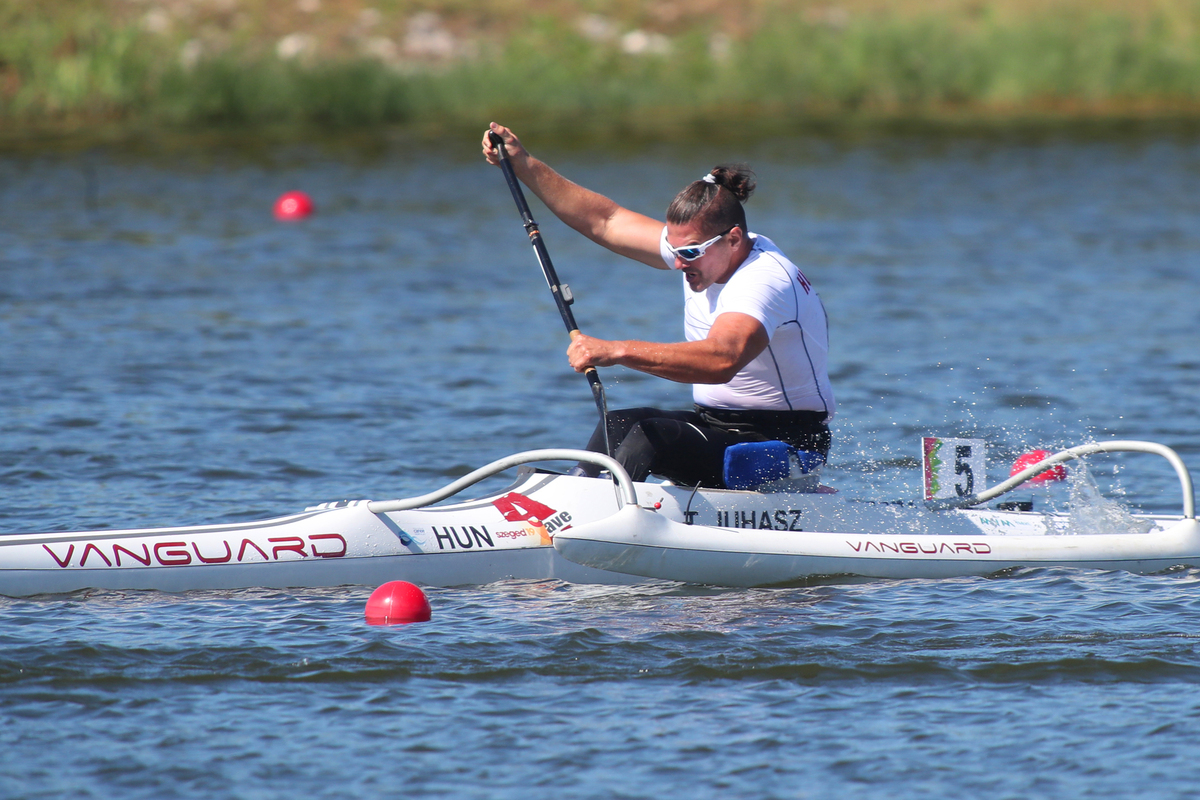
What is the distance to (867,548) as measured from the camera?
5895mm

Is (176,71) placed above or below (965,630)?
above

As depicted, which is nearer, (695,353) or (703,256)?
(695,353)

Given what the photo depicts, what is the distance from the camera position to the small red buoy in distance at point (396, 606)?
5.48 metres

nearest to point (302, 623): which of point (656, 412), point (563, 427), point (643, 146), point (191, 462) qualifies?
point (656, 412)

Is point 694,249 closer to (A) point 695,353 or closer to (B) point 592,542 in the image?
(A) point 695,353

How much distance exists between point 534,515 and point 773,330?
1.14 metres

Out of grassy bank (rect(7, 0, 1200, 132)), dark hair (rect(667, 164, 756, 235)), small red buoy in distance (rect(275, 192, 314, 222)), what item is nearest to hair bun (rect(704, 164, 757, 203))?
dark hair (rect(667, 164, 756, 235))

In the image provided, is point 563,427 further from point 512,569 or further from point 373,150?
point 373,150

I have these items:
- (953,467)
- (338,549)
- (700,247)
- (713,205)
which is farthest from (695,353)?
(338,549)

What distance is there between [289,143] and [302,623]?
19.8m

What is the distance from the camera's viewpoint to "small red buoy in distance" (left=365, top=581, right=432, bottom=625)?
18.0ft

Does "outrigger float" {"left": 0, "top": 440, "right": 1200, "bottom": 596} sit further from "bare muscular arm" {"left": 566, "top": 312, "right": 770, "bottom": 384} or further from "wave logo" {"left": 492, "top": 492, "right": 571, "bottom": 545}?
"bare muscular arm" {"left": 566, "top": 312, "right": 770, "bottom": 384}

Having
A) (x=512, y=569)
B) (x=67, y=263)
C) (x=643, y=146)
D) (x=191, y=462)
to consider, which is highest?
(x=643, y=146)

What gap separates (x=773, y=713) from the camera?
477 cm
